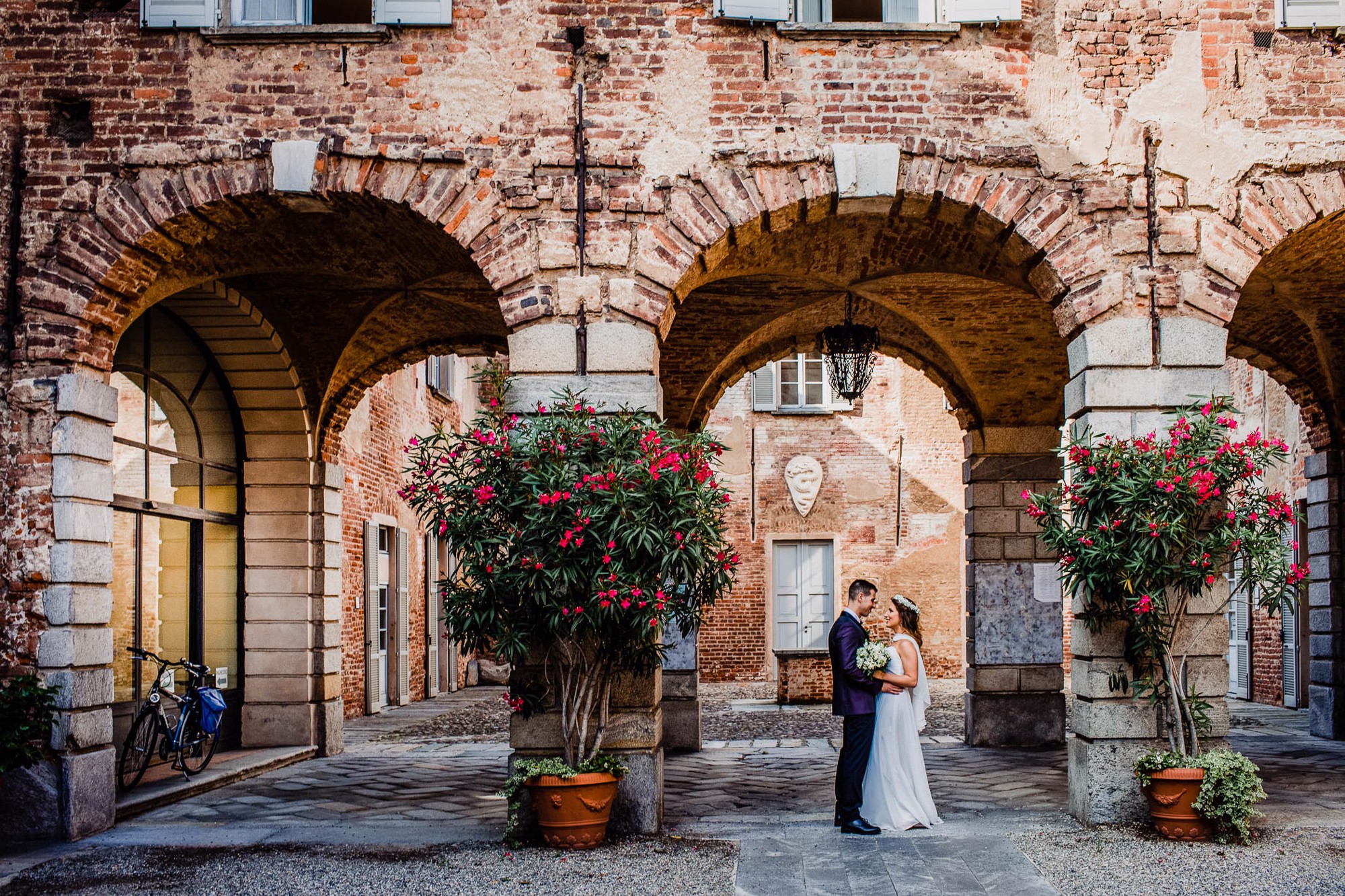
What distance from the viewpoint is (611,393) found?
24.4 feet

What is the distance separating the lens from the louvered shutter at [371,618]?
50.0 ft

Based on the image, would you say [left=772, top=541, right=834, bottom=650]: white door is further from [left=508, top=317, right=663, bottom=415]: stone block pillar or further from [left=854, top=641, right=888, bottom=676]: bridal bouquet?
[left=508, top=317, right=663, bottom=415]: stone block pillar

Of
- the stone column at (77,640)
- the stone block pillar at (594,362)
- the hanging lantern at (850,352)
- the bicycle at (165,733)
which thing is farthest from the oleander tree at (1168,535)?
the bicycle at (165,733)

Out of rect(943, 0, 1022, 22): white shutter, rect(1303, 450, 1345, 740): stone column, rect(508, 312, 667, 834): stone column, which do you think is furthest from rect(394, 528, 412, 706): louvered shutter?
rect(943, 0, 1022, 22): white shutter

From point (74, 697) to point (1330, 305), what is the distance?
10.1 meters

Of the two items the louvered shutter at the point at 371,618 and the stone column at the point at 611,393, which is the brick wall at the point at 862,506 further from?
the stone column at the point at 611,393

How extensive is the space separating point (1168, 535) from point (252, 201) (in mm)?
Result: 5666

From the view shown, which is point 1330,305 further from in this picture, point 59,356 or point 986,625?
point 59,356

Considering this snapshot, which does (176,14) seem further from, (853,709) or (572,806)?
(853,709)

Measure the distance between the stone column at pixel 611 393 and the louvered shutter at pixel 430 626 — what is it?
11.2m

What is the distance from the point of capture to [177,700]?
9.62m

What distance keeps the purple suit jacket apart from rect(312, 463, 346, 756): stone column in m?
5.65

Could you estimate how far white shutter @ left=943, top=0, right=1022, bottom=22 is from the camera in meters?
7.64

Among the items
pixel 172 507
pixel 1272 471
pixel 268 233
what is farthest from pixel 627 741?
pixel 1272 471
